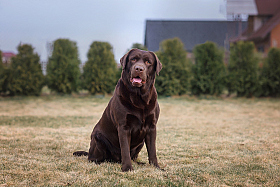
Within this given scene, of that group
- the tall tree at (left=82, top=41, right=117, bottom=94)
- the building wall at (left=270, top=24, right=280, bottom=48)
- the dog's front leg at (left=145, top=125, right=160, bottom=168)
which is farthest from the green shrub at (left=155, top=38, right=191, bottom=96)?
the dog's front leg at (left=145, top=125, right=160, bottom=168)

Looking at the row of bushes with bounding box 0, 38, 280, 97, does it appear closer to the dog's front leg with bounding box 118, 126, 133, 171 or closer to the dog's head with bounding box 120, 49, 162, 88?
the dog's head with bounding box 120, 49, 162, 88

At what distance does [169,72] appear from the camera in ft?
45.3

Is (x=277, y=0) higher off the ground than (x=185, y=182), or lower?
higher

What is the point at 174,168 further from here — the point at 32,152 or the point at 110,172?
the point at 32,152

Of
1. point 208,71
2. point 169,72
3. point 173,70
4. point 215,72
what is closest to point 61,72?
point 169,72

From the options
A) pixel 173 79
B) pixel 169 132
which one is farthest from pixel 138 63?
pixel 173 79

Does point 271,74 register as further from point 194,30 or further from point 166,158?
point 166,158

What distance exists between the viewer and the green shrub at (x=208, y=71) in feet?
45.3

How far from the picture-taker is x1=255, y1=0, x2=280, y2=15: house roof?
21734 mm

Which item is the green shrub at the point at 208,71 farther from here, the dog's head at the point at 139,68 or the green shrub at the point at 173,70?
the dog's head at the point at 139,68

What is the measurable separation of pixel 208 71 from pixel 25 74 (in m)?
9.62

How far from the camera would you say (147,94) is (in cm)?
302

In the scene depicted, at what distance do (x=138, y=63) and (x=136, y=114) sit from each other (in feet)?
1.87

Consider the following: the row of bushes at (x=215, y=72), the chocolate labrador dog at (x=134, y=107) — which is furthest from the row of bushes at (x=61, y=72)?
the chocolate labrador dog at (x=134, y=107)
